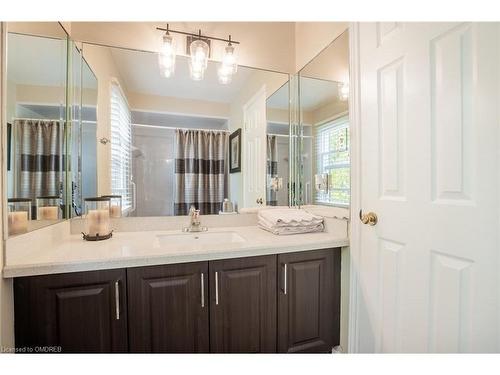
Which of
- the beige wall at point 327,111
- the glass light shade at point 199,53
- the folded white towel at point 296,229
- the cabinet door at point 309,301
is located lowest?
the cabinet door at point 309,301

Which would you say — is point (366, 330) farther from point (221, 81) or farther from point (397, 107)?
point (221, 81)

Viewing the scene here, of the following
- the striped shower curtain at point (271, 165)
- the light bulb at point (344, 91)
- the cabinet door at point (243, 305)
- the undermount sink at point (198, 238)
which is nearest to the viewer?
the cabinet door at point (243, 305)

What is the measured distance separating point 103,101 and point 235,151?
93 centimetres

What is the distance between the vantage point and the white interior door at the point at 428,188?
778 mm

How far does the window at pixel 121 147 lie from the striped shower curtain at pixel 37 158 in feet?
0.93

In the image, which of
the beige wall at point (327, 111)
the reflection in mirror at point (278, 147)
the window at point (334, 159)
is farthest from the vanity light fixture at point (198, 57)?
the window at point (334, 159)

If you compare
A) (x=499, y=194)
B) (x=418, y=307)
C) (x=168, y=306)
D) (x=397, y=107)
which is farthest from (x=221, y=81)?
(x=418, y=307)

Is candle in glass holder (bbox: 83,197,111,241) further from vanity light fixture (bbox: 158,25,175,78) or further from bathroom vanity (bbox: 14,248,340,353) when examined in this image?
vanity light fixture (bbox: 158,25,175,78)

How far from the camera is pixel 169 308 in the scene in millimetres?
1093

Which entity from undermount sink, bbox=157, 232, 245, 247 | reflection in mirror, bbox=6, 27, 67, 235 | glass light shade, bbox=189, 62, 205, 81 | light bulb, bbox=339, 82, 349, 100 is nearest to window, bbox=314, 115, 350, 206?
light bulb, bbox=339, 82, 349, 100

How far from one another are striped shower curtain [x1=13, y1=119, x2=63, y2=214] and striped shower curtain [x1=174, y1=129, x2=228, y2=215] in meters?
0.65

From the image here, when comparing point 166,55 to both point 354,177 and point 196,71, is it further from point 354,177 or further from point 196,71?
point 354,177

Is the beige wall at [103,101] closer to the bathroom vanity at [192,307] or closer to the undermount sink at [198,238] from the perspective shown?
the undermount sink at [198,238]
